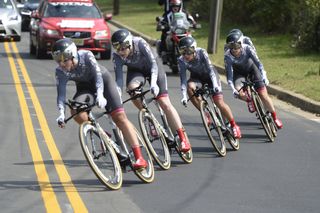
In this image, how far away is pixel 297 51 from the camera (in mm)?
26484

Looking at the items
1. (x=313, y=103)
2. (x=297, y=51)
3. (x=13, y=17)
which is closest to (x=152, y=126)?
(x=313, y=103)

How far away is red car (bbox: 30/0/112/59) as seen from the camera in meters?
26.8

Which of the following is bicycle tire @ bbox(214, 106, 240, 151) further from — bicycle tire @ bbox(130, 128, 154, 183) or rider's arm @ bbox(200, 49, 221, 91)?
bicycle tire @ bbox(130, 128, 154, 183)

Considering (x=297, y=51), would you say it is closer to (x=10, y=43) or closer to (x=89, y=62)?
(x=10, y=43)

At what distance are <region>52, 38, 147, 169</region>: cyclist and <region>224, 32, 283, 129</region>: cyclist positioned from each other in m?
3.76

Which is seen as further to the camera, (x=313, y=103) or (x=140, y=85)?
(x=313, y=103)

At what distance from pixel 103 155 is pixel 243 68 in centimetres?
512

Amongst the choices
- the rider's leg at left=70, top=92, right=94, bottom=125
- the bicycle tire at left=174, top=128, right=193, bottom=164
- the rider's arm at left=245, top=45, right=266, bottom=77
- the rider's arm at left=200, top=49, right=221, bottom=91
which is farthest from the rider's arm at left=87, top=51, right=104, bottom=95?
the rider's arm at left=245, top=45, right=266, bottom=77

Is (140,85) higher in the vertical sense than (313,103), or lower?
higher

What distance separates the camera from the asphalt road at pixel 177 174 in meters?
10.0

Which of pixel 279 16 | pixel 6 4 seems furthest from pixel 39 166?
pixel 6 4

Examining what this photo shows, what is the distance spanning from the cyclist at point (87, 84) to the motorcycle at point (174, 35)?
40.3ft

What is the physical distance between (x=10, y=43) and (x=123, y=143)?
2148 centimetres

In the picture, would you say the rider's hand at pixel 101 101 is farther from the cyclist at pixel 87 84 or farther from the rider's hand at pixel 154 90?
the rider's hand at pixel 154 90
